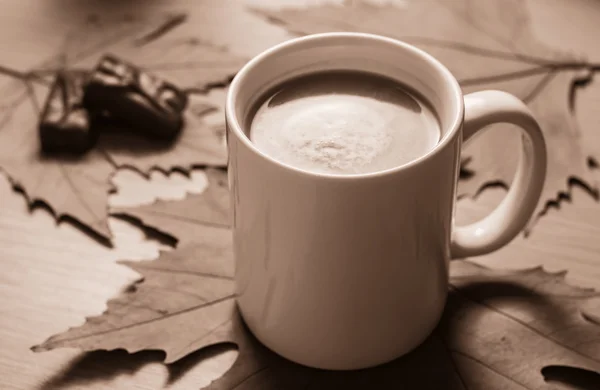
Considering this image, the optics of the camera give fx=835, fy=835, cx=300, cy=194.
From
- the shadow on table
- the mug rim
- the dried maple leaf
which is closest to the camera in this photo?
the mug rim

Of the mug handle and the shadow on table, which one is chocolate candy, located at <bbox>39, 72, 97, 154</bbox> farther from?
the mug handle

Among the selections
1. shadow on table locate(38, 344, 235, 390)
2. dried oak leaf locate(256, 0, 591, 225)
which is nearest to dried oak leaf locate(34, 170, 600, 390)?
shadow on table locate(38, 344, 235, 390)

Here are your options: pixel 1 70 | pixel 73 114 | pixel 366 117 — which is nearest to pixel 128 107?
pixel 73 114

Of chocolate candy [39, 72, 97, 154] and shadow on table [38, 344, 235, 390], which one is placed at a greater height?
chocolate candy [39, 72, 97, 154]

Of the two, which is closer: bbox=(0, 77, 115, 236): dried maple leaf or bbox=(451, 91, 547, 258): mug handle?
bbox=(451, 91, 547, 258): mug handle

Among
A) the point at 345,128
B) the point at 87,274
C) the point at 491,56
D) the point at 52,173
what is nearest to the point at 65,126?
the point at 52,173

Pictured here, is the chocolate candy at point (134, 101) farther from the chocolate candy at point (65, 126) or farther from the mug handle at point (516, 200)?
the mug handle at point (516, 200)
